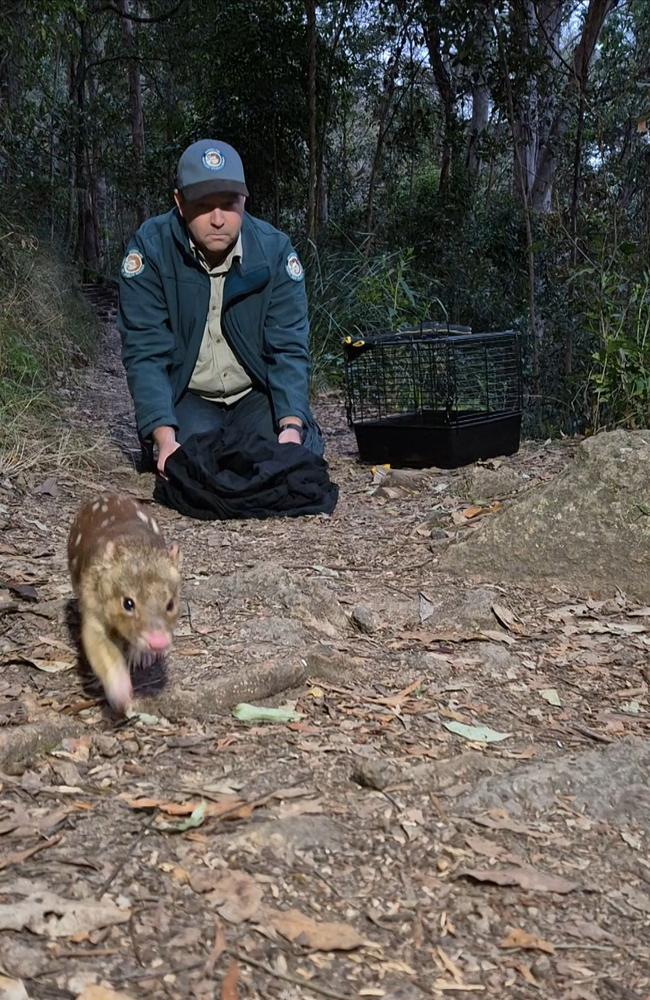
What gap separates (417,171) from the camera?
16.0 meters

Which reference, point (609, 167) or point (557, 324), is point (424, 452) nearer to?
point (557, 324)

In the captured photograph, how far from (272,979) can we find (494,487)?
147 inches

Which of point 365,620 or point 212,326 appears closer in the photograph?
point 365,620

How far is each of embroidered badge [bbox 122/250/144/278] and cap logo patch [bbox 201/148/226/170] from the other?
688 millimetres

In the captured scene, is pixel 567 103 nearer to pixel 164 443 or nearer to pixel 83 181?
pixel 164 443

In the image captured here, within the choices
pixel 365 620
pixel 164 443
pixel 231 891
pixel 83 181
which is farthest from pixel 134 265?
pixel 83 181

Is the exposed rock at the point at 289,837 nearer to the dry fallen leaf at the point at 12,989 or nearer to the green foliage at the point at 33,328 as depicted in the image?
the dry fallen leaf at the point at 12,989

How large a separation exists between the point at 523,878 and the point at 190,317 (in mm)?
3867

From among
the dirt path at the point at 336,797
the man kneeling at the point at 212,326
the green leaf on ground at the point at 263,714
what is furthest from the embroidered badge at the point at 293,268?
the green leaf on ground at the point at 263,714

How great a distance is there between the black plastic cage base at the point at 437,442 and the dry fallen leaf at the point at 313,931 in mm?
4168

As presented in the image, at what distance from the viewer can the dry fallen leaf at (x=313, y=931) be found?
6.24 feet

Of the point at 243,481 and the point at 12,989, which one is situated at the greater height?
the point at 243,481

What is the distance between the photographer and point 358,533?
4738 millimetres

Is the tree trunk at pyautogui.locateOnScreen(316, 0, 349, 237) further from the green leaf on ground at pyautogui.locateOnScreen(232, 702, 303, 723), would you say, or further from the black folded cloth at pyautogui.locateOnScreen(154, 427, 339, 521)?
the green leaf on ground at pyautogui.locateOnScreen(232, 702, 303, 723)
